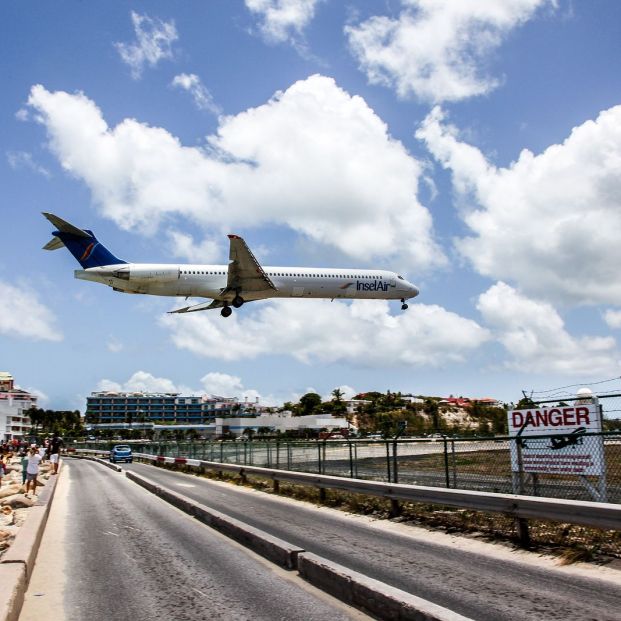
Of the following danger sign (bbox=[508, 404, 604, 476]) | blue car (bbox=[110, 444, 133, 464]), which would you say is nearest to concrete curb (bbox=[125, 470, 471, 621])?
danger sign (bbox=[508, 404, 604, 476])

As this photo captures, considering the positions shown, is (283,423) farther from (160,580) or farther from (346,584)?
(346,584)

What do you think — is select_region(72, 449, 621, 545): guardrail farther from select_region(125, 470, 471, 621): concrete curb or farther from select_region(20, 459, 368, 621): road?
select_region(20, 459, 368, 621): road

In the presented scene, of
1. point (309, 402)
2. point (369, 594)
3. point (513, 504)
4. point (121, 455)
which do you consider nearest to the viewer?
point (369, 594)

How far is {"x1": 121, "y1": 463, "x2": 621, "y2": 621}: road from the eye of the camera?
5625 mm

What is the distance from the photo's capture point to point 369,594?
5.56 metres

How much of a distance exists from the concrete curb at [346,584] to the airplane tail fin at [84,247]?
31.0m

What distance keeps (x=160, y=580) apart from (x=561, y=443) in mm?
7129

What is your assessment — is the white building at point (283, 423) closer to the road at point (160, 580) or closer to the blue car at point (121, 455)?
the blue car at point (121, 455)

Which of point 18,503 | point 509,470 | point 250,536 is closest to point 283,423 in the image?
point 18,503

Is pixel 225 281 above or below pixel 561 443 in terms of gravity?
above

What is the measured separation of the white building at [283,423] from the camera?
414ft

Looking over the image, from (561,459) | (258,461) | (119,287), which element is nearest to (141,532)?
(561,459)

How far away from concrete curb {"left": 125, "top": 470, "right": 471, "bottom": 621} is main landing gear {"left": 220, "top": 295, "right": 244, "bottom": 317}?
96.1 ft

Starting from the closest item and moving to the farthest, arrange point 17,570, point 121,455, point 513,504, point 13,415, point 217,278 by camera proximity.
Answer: point 17,570, point 513,504, point 217,278, point 121,455, point 13,415
